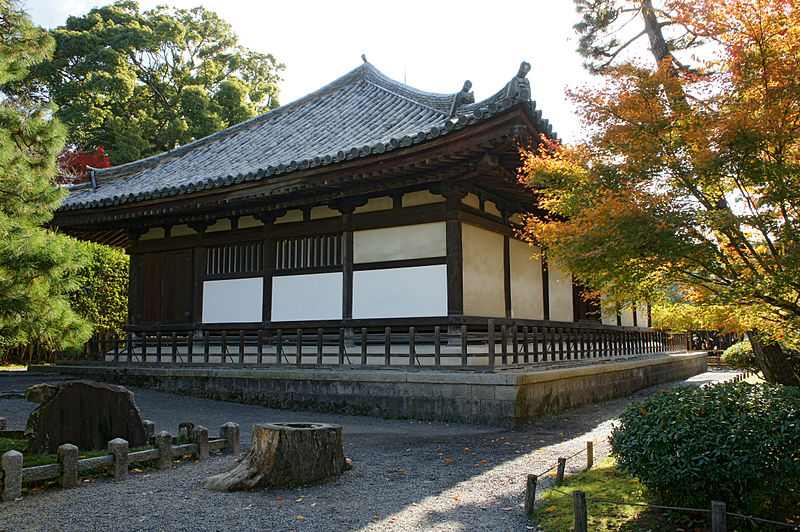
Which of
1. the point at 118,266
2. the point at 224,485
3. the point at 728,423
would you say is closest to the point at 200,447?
the point at 224,485

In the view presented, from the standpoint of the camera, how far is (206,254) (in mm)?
13867

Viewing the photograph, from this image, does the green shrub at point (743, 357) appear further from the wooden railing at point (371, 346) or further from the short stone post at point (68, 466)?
the short stone post at point (68, 466)

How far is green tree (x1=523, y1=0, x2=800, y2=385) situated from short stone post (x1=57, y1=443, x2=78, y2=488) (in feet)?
17.1

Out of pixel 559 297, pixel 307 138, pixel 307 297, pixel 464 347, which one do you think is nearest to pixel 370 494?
pixel 464 347

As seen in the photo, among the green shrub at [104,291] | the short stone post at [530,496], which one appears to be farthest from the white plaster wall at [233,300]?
the short stone post at [530,496]

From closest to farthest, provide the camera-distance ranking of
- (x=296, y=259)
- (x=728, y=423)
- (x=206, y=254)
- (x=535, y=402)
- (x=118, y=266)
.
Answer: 1. (x=728, y=423)
2. (x=535, y=402)
3. (x=296, y=259)
4. (x=206, y=254)
5. (x=118, y=266)

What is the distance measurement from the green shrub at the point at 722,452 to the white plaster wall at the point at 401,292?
621 centimetres

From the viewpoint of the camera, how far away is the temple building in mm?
10038

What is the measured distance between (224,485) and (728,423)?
4.22 meters

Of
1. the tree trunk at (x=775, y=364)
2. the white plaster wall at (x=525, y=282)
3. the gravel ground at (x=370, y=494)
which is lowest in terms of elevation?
the gravel ground at (x=370, y=494)

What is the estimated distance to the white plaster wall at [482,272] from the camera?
35.7 ft

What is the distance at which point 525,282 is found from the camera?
13289 mm

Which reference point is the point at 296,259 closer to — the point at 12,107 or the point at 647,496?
the point at 12,107

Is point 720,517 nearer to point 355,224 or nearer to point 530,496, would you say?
point 530,496
